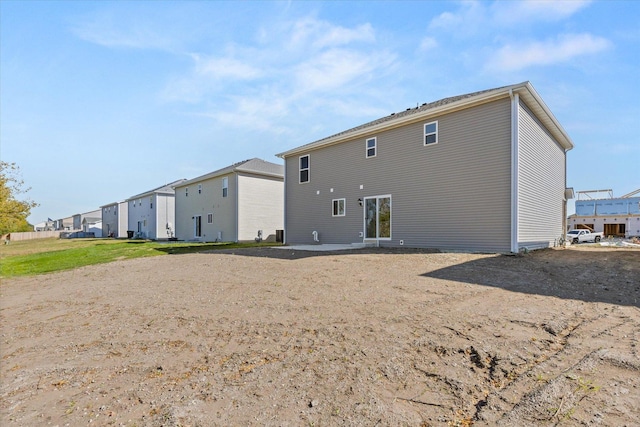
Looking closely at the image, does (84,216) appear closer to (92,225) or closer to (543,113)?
(92,225)

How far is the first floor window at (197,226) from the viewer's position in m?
26.9

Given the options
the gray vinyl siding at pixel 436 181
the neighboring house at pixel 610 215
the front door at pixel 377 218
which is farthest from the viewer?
the neighboring house at pixel 610 215

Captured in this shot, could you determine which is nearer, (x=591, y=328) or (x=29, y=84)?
(x=591, y=328)

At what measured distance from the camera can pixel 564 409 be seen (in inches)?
93.7

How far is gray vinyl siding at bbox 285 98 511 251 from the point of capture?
10.8 metres

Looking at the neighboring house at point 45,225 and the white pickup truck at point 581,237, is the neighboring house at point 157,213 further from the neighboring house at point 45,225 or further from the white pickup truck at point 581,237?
the neighboring house at point 45,225

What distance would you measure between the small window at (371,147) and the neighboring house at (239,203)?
982 cm

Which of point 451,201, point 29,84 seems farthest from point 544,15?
point 29,84

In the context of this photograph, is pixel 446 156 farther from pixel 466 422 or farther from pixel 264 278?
pixel 466 422

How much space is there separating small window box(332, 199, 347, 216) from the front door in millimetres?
1336

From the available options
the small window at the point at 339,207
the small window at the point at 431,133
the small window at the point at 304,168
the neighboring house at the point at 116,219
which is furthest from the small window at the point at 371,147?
the neighboring house at the point at 116,219

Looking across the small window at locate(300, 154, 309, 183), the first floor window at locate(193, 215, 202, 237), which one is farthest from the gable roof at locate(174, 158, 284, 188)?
the small window at locate(300, 154, 309, 183)

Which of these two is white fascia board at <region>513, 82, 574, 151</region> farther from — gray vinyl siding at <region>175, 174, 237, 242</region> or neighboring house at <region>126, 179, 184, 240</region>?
neighboring house at <region>126, 179, 184, 240</region>

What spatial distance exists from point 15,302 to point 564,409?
30.0 ft
